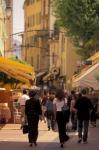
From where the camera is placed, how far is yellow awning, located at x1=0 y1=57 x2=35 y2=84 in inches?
1173

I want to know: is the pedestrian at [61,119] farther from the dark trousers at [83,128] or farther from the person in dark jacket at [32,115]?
the dark trousers at [83,128]

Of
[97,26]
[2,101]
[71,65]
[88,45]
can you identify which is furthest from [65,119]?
[71,65]

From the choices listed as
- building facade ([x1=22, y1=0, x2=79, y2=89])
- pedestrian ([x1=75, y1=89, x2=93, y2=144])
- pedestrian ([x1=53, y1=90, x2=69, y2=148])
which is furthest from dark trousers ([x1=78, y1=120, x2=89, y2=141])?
building facade ([x1=22, y1=0, x2=79, y2=89])

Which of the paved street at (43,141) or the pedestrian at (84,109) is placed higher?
the pedestrian at (84,109)

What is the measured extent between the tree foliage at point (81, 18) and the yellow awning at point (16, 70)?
9.37 m

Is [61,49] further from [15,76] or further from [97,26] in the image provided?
[15,76]

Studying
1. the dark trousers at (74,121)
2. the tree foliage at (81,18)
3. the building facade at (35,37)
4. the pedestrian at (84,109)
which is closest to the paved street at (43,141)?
the pedestrian at (84,109)

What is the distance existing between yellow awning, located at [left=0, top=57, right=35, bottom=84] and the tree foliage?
937cm

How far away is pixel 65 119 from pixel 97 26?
19.2 meters

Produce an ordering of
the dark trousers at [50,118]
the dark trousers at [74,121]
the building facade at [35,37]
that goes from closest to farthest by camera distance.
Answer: the dark trousers at [74,121], the dark trousers at [50,118], the building facade at [35,37]

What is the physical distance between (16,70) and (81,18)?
10.4m

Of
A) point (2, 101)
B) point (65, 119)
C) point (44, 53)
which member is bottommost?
point (44, 53)

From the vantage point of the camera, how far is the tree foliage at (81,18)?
3962cm

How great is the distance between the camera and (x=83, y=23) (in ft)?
130
